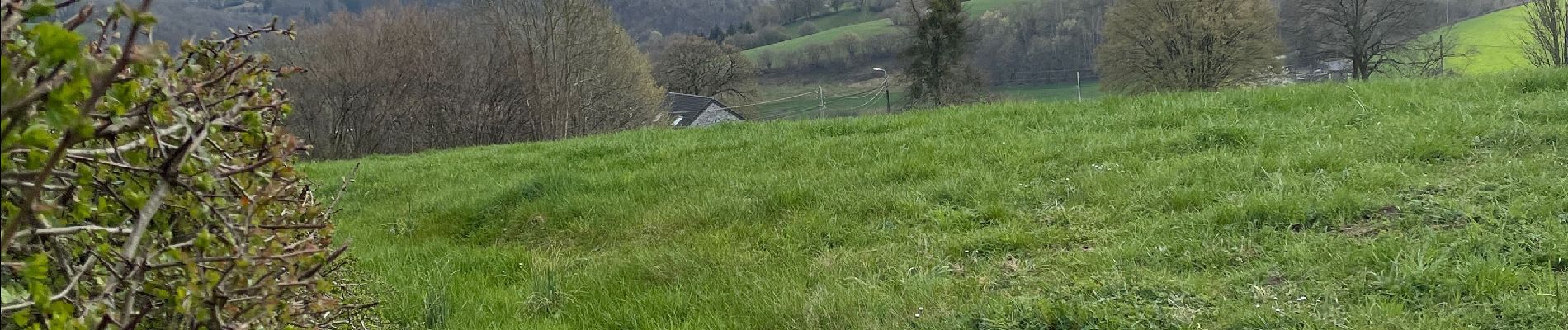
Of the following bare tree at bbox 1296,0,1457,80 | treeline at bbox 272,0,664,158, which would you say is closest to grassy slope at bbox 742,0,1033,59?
bare tree at bbox 1296,0,1457,80

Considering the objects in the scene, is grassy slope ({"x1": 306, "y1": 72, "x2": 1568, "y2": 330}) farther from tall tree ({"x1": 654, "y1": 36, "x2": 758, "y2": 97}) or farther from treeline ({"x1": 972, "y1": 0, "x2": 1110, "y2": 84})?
treeline ({"x1": 972, "y1": 0, "x2": 1110, "y2": 84})

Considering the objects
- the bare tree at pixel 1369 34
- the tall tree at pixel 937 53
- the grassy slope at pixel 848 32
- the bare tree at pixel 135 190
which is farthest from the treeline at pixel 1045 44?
the bare tree at pixel 135 190

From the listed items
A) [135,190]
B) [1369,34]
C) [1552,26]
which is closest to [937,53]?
[1369,34]

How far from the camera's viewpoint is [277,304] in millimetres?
1981

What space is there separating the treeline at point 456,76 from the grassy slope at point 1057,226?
66.1 ft

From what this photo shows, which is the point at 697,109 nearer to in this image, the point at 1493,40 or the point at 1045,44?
the point at 1045,44

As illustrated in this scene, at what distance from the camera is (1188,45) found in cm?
3850

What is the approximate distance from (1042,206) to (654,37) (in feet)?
279

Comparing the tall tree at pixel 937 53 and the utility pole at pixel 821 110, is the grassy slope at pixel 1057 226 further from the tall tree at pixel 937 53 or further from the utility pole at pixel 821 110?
the tall tree at pixel 937 53

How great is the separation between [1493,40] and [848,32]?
224 ft

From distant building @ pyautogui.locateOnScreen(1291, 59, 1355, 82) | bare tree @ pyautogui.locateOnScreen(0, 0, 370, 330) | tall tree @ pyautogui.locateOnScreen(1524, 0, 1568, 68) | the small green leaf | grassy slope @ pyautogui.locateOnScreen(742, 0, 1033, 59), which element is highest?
grassy slope @ pyautogui.locateOnScreen(742, 0, 1033, 59)

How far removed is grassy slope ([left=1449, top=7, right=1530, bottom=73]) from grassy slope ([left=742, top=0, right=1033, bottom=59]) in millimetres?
48955

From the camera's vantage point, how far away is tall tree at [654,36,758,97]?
62.7 metres

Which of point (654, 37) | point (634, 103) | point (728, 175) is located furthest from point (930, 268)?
point (654, 37)
